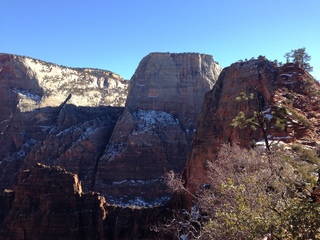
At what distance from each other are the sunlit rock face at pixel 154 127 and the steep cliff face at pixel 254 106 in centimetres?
3960

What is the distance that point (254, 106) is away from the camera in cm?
3600

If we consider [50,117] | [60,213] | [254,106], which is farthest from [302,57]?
[50,117]

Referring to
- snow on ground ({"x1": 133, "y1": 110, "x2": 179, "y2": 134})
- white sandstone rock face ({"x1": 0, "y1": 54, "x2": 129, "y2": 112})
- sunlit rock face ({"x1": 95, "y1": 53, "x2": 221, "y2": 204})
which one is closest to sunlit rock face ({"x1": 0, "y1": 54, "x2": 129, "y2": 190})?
white sandstone rock face ({"x1": 0, "y1": 54, "x2": 129, "y2": 112})

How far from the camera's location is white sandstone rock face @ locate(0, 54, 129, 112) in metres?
110

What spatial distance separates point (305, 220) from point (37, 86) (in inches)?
4442

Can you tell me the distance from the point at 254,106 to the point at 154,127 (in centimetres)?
5837

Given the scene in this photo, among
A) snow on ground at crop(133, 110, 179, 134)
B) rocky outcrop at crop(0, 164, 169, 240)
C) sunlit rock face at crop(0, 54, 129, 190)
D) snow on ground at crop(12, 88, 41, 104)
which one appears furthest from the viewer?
snow on ground at crop(12, 88, 41, 104)

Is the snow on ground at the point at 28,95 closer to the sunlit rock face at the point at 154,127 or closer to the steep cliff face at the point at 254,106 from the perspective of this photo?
the sunlit rock face at the point at 154,127

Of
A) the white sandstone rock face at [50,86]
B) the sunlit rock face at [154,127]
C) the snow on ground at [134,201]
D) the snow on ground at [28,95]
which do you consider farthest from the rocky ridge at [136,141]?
the white sandstone rock face at [50,86]

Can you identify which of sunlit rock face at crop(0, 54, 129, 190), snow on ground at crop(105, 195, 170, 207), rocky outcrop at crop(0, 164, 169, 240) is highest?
sunlit rock face at crop(0, 54, 129, 190)

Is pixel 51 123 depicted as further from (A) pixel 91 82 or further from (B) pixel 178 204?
(B) pixel 178 204

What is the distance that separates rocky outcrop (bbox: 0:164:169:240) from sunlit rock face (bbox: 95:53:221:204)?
2866 cm

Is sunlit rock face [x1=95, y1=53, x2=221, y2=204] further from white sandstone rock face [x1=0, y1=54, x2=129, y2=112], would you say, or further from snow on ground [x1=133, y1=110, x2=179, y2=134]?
white sandstone rock face [x1=0, y1=54, x2=129, y2=112]

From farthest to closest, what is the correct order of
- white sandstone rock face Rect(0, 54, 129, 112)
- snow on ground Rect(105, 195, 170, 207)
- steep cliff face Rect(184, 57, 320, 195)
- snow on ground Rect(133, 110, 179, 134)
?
white sandstone rock face Rect(0, 54, 129, 112), snow on ground Rect(133, 110, 179, 134), snow on ground Rect(105, 195, 170, 207), steep cliff face Rect(184, 57, 320, 195)
